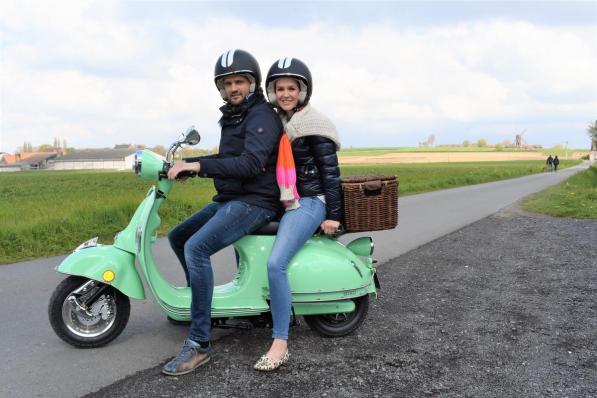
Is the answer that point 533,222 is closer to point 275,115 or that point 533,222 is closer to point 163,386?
point 275,115

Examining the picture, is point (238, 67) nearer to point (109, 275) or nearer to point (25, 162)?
point (109, 275)

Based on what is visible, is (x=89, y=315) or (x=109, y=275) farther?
(x=89, y=315)

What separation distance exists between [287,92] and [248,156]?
0.61m

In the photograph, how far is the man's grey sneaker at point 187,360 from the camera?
10.7ft

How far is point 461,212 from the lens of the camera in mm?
12328

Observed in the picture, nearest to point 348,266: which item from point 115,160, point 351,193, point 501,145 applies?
point 351,193

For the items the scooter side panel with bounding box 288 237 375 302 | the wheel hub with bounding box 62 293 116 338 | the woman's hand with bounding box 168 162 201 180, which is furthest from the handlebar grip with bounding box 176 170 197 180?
the wheel hub with bounding box 62 293 116 338

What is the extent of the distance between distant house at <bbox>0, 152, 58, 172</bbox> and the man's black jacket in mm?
88239

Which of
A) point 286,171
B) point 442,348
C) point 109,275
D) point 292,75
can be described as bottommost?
point 442,348

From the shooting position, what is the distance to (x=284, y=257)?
3.51 m

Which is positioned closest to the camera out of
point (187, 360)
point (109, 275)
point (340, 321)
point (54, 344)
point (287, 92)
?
point (187, 360)

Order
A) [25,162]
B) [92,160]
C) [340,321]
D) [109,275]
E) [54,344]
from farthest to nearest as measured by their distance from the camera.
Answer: [25,162] < [92,160] < [340,321] < [54,344] < [109,275]

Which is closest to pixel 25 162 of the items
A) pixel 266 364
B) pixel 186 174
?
pixel 186 174

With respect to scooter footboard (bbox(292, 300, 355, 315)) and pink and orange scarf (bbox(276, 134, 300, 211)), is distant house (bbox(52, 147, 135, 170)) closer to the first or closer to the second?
scooter footboard (bbox(292, 300, 355, 315))
